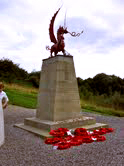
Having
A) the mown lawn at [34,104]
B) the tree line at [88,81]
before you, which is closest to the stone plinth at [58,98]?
the mown lawn at [34,104]

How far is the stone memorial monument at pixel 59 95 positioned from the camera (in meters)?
6.61

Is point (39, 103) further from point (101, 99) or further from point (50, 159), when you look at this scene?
point (101, 99)

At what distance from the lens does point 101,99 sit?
1798 centimetres

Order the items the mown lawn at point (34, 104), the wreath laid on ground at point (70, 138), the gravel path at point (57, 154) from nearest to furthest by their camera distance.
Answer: the gravel path at point (57, 154) → the wreath laid on ground at point (70, 138) → the mown lawn at point (34, 104)

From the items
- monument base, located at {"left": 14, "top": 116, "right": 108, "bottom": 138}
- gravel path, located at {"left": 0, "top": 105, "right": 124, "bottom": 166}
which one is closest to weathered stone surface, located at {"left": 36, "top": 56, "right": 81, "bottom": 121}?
monument base, located at {"left": 14, "top": 116, "right": 108, "bottom": 138}

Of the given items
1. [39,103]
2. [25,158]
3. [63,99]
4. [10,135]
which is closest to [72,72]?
[63,99]

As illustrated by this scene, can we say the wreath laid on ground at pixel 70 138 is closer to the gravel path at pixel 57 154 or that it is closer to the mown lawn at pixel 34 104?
the gravel path at pixel 57 154

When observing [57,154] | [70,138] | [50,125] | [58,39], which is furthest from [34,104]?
[57,154]

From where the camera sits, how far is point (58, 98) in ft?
22.0

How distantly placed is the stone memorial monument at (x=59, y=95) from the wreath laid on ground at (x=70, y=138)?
0.53 m

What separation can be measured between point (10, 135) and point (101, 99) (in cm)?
1307

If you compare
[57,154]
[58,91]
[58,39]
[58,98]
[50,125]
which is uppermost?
[58,39]

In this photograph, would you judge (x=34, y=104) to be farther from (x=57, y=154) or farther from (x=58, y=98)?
(x=57, y=154)

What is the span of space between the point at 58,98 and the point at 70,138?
166 cm
